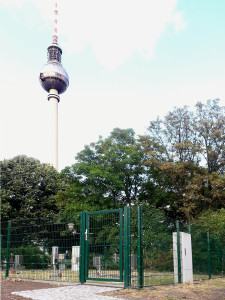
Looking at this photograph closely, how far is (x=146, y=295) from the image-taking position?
24.0 feet

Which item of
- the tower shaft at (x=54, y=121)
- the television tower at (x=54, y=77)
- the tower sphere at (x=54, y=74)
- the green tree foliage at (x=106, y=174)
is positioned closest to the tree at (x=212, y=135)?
the green tree foliage at (x=106, y=174)

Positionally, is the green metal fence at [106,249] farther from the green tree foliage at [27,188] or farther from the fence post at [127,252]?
the green tree foliage at [27,188]

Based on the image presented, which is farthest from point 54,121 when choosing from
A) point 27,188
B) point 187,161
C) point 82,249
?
point 82,249

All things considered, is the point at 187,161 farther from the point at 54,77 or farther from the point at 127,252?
the point at 54,77

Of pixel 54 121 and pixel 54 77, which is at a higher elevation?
pixel 54 77

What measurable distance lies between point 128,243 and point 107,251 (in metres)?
1.22

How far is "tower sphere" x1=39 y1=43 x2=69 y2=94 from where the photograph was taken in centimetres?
6196

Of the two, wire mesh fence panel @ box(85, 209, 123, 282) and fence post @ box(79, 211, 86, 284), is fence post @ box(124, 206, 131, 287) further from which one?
fence post @ box(79, 211, 86, 284)

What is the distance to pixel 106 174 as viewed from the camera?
25.9 m

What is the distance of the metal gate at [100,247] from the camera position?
9234mm

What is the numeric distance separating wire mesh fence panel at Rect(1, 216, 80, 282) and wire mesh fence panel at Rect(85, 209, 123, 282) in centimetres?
67

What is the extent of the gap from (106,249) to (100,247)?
188 millimetres

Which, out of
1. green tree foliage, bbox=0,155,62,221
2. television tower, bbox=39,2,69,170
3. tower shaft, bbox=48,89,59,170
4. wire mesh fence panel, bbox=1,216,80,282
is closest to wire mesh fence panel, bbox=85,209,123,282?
wire mesh fence panel, bbox=1,216,80,282

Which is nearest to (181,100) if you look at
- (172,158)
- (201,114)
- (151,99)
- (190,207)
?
(201,114)
